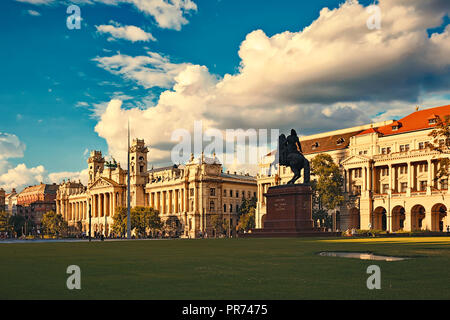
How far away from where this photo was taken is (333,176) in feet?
340

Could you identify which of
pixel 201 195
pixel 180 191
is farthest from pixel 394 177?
pixel 180 191

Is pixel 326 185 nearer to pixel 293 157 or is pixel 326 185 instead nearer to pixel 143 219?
pixel 293 157

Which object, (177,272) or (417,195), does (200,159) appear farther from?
(177,272)

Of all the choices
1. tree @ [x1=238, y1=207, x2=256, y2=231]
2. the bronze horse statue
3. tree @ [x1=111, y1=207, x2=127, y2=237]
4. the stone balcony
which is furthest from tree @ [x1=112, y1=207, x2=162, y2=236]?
the bronze horse statue

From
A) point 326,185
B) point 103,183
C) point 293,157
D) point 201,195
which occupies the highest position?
point 103,183

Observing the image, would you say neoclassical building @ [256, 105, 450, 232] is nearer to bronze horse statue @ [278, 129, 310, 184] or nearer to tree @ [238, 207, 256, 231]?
tree @ [238, 207, 256, 231]

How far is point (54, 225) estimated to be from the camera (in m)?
186

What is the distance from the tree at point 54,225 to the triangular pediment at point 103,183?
16.2 meters

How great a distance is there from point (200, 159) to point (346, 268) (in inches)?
5378

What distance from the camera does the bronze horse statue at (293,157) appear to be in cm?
5838

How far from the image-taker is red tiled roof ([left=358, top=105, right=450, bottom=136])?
98062 mm

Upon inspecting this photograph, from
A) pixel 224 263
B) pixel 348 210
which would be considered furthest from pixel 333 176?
pixel 224 263

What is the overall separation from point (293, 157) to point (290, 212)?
6438 mm

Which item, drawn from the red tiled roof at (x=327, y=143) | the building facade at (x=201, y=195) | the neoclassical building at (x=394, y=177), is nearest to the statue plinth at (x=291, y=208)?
the neoclassical building at (x=394, y=177)
